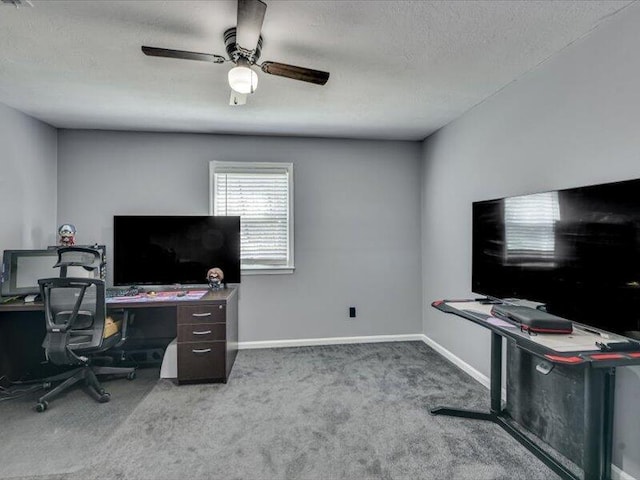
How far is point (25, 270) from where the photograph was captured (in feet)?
9.87

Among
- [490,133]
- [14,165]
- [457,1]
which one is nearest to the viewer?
[457,1]

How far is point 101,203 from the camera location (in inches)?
148

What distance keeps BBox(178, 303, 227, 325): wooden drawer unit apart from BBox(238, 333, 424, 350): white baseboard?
1034 mm

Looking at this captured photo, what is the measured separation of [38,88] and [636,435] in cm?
455

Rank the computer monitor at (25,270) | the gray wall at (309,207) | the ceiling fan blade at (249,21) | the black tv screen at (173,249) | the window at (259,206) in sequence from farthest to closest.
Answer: the window at (259,206) < the gray wall at (309,207) < the black tv screen at (173,249) < the computer monitor at (25,270) < the ceiling fan blade at (249,21)

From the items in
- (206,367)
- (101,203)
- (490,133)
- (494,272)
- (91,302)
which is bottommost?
(206,367)

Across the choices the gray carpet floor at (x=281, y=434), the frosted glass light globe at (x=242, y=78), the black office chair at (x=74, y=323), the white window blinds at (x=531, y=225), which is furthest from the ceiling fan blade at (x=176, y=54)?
the gray carpet floor at (x=281, y=434)

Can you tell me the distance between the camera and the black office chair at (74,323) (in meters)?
2.61

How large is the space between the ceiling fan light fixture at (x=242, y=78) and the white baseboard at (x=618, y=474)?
2919mm

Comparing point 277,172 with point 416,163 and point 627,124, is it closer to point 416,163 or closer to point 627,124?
point 416,163

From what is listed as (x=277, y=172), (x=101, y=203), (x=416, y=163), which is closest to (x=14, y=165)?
(x=101, y=203)

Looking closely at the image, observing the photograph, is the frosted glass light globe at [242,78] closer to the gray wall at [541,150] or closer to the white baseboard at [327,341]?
the gray wall at [541,150]

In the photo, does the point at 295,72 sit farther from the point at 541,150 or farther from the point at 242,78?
the point at 541,150

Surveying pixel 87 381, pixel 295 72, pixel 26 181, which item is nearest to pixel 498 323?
pixel 295 72
